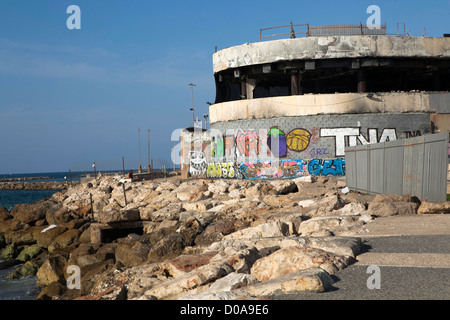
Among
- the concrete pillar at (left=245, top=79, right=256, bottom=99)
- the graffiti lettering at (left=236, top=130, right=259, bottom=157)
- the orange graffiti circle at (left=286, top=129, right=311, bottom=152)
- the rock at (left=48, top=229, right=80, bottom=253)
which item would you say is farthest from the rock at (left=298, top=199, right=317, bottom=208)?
the concrete pillar at (left=245, top=79, right=256, bottom=99)

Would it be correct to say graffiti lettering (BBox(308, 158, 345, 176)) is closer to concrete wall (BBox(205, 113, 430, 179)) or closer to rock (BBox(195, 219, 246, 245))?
Answer: concrete wall (BBox(205, 113, 430, 179))

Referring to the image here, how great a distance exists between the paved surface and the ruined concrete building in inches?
716

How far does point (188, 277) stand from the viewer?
8758 millimetres

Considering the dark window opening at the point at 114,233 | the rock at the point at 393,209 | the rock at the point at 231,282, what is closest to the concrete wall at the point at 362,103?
the dark window opening at the point at 114,233

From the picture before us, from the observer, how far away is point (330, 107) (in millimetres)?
31297

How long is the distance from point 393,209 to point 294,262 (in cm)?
729

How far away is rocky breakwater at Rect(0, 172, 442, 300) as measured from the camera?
856cm

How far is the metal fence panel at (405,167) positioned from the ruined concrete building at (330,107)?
294 inches

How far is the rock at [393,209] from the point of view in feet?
47.3

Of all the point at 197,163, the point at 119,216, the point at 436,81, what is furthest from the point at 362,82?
the point at 119,216

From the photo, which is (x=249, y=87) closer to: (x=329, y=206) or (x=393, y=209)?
(x=329, y=206)

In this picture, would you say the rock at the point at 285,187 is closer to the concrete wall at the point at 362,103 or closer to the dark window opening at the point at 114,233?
the dark window opening at the point at 114,233
